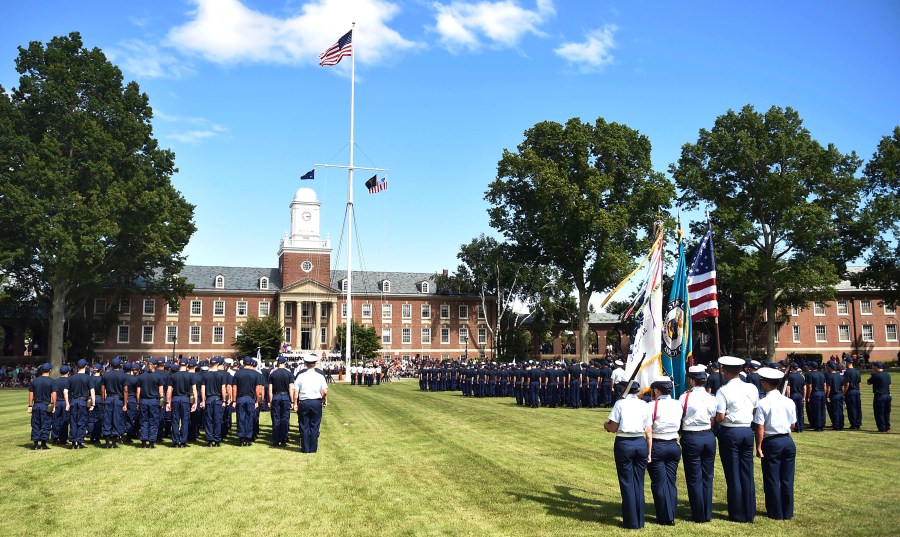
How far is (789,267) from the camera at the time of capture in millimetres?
45969

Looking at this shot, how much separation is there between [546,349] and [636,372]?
6855cm

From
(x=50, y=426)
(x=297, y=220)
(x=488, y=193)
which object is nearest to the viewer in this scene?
(x=50, y=426)

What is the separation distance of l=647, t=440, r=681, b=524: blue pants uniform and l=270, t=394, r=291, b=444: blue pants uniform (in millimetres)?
9018

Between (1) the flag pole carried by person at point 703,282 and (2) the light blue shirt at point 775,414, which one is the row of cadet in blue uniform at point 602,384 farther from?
(2) the light blue shirt at point 775,414

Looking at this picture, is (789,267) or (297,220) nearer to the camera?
(789,267)

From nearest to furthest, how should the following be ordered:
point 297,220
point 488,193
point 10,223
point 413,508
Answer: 1. point 413,508
2. point 10,223
3. point 488,193
4. point 297,220

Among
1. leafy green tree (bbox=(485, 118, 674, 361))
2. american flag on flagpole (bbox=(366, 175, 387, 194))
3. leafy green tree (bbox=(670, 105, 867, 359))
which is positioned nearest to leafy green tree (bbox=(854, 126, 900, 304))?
leafy green tree (bbox=(670, 105, 867, 359))

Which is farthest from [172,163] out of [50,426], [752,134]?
[752,134]

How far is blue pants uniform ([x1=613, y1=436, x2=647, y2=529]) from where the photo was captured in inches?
331

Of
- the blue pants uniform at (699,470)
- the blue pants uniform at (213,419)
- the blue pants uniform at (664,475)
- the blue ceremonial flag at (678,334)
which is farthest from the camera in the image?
the blue pants uniform at (213,419)

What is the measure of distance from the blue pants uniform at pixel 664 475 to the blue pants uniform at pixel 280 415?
902 cm

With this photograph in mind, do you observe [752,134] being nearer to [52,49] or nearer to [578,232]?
[578,232]

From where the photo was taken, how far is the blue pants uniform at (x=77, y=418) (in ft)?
47.4

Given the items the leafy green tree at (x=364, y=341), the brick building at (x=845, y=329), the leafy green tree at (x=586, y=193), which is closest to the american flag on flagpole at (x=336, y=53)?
the leafy green tree at (x=586, y=193)
